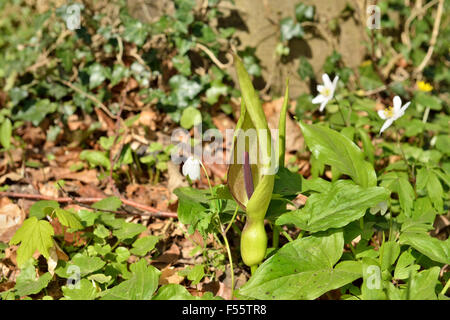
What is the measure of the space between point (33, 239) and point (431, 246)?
120cm

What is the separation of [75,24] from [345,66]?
1681 millimetres

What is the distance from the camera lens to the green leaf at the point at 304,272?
120cm

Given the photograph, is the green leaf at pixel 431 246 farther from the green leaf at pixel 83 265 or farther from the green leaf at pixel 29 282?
the green leaf at pixel 29 282

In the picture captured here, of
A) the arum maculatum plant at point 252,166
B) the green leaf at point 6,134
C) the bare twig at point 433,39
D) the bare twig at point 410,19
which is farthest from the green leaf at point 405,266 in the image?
the bare twig at point 410,19

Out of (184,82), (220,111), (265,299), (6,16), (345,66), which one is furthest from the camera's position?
(6,16)

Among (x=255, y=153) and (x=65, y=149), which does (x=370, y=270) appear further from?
(x=65, y=149)

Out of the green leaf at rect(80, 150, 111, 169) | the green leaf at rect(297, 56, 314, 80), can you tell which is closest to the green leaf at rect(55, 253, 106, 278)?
the green leaf at rect(80, 150, 111, 169)

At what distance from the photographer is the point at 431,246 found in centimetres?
132

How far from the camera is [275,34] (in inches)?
109

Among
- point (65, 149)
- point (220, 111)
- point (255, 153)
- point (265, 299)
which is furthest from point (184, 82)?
point (265, 299)

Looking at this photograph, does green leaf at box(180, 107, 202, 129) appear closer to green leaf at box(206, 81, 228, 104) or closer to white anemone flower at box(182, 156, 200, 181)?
green leaf at box(206, 81, 228, 104)

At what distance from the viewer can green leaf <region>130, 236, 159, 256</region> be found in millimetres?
1627

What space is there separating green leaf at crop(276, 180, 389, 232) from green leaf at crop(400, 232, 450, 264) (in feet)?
0.54

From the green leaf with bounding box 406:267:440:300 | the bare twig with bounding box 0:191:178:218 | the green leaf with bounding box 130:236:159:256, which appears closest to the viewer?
the green leaf with bounding box 406:267:440:300
